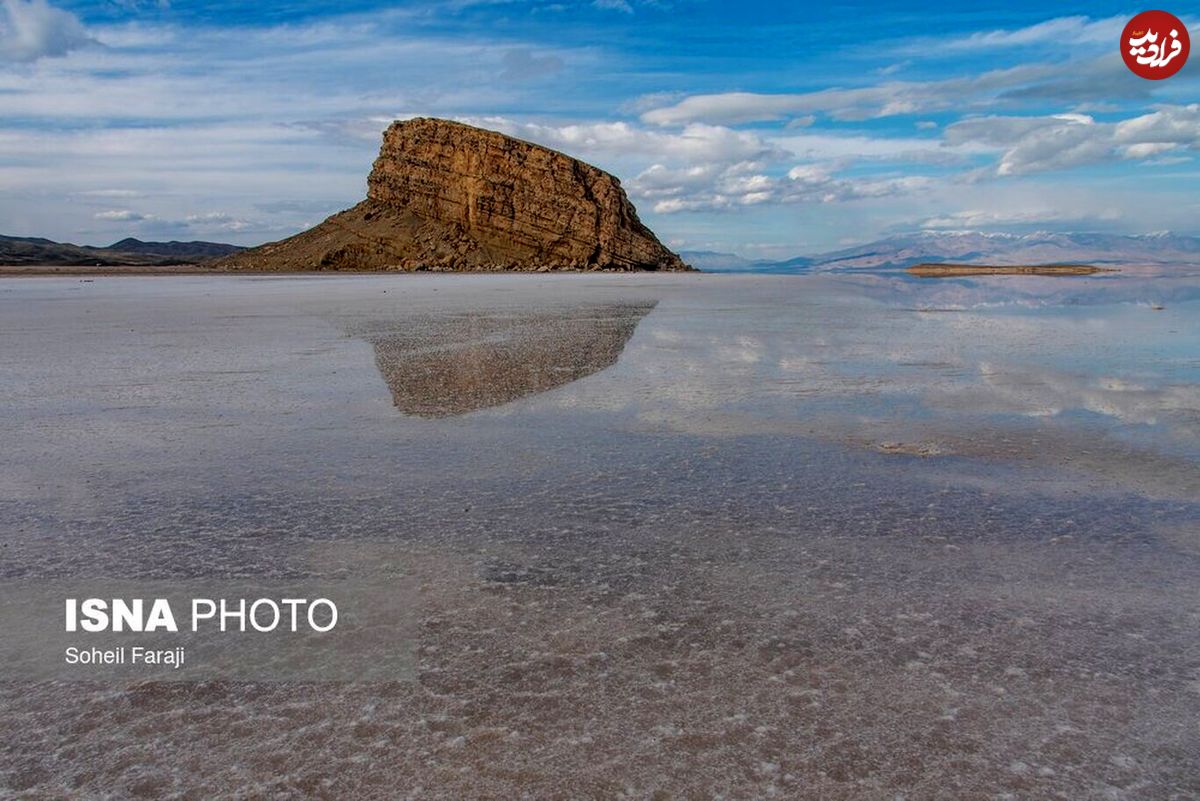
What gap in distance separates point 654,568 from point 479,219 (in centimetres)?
10584

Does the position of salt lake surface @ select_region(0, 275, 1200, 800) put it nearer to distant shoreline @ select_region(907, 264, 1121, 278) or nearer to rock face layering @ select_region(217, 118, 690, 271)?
distant shoreline @ select_region(907, 264, 1121, 278)

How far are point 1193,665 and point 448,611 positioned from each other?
3342mm

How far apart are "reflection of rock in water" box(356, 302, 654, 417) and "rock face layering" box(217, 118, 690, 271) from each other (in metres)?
83.8

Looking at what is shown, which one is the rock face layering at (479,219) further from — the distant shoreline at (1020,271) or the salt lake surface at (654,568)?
the salt lake surface at (654,568)

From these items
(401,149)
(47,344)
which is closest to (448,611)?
(47,344)

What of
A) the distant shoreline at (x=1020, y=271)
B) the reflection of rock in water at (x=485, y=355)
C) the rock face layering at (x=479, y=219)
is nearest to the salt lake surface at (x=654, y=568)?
the reflection of rock in water at (x=485, y=355)

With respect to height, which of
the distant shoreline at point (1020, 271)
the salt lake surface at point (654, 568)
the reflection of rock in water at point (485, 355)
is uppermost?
the distant shoreline at point (1020, 271)

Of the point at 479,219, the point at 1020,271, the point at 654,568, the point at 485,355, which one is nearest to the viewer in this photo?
the point at 654,568

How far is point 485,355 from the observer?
13617 millimetres

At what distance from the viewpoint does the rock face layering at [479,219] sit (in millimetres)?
104312

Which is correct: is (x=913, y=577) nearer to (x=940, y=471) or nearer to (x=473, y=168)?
(x=940, y=471)

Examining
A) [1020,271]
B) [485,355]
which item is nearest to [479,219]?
[1020,271]

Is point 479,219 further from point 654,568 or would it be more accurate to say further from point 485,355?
point 654,568

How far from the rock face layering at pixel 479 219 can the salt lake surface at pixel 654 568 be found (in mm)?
95264
